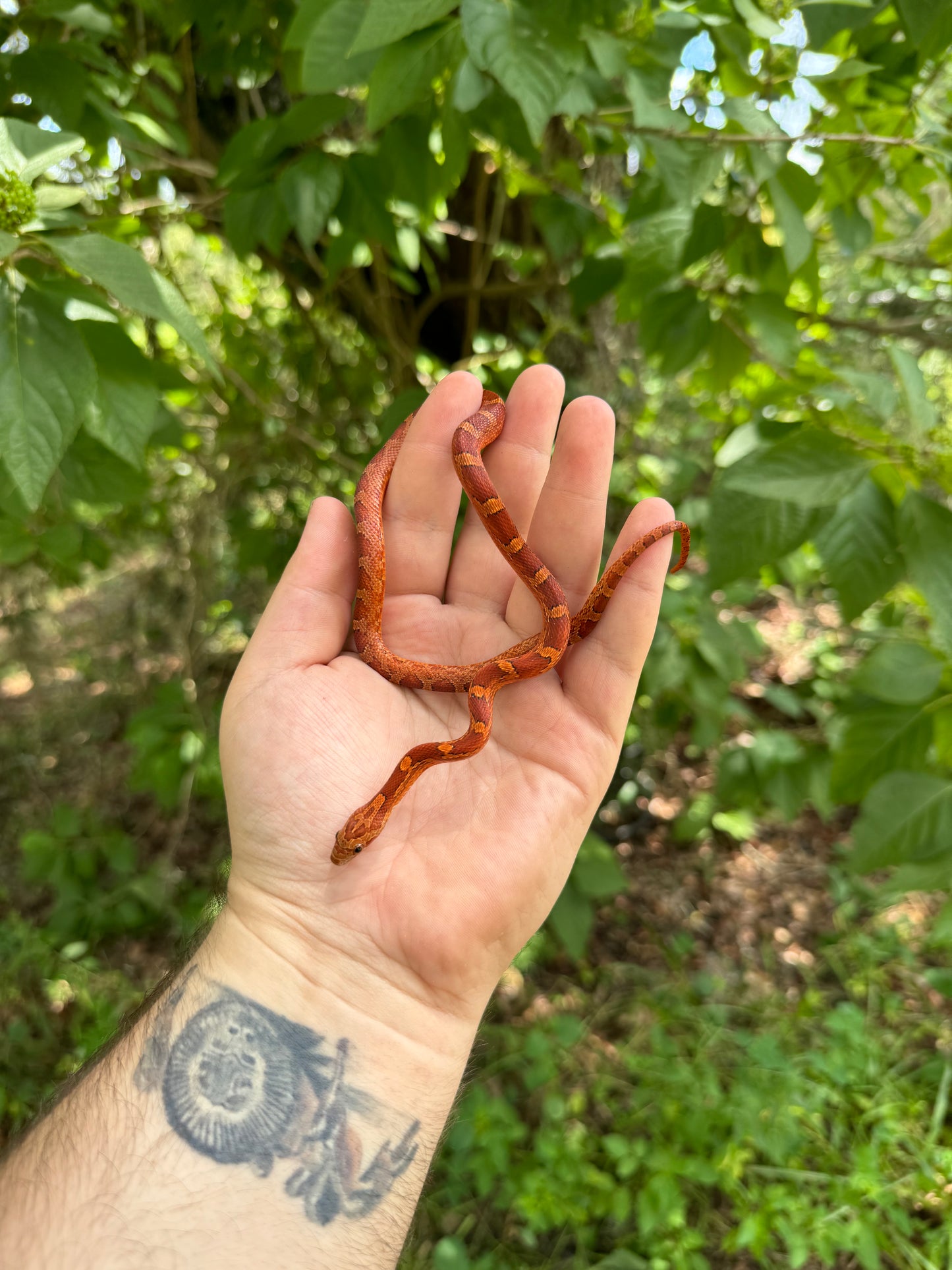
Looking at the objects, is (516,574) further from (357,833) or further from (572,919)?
(572,919)

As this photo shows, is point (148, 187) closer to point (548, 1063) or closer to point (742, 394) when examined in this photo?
point (742, 394)

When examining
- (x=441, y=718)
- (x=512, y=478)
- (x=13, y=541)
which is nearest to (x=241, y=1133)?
(x=441, y=718)

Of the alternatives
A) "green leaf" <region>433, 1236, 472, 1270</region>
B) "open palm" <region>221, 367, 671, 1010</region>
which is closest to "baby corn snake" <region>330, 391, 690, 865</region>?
"open palm" <region>221, 367, 671, 1010</region>

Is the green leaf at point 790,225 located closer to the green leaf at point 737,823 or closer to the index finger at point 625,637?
the index finger at point 625,637

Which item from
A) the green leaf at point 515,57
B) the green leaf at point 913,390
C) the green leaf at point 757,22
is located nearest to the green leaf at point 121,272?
the green leaf at point 515,57

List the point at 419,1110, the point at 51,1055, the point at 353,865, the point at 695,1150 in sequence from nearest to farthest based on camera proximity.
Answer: the point at 419,1110 → the point at 353,865 → the point at 695,1150 → the point at 51,1055

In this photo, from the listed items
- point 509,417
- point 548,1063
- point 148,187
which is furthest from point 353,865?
point 148,187
